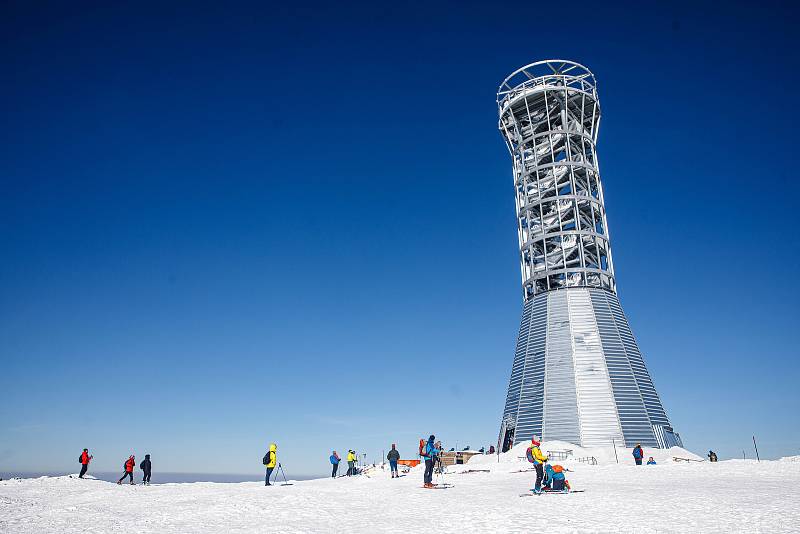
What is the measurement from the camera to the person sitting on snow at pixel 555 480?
1702 centimetres

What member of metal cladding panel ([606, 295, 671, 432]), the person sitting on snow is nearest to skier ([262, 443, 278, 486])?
the person sitting on snow

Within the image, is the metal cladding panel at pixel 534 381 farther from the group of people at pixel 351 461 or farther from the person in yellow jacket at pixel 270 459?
the person in yellow jacket at pixel 270 459

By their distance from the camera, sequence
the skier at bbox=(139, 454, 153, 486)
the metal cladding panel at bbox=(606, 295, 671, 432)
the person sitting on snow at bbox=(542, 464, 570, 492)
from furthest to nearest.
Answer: the metal cladding panel at bbox=(606, 295, 671, 432) → the skier at bbox=(139, 454, 153, 486) → the person sitting on snow at bbox=(542, 464, 570, 492)

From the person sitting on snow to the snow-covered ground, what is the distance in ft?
2.71

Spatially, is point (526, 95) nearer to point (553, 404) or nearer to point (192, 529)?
point (553, 404)

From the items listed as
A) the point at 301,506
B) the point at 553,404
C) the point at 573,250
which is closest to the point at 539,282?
the point at 573,250

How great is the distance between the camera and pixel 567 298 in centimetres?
5022

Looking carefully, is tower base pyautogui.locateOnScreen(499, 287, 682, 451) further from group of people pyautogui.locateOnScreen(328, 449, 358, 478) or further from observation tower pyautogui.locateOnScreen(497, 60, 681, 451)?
group of people pyautogui.locateOnScreen(328, 449, 358, 478)

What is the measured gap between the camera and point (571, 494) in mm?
16359

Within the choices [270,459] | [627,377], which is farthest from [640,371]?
[270,459]

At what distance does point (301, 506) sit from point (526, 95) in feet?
173

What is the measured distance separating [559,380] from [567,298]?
8.18 meters

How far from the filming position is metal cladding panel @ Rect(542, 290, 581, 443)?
140 feet

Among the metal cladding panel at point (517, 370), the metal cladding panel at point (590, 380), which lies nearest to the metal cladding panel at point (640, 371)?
the metal cladding panel at point (590, 380)
